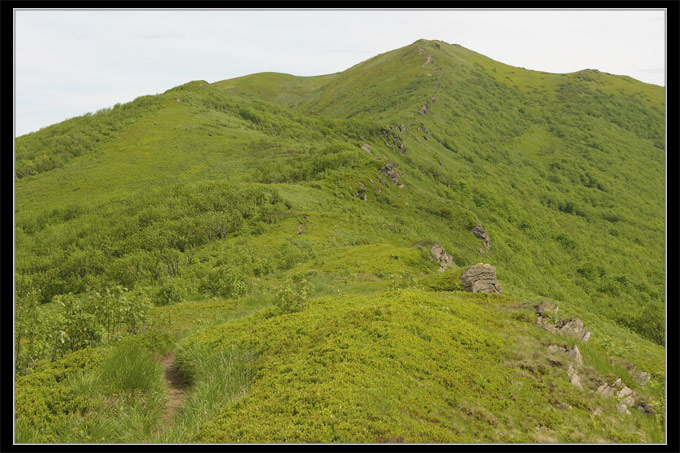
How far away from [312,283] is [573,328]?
41.6 feet

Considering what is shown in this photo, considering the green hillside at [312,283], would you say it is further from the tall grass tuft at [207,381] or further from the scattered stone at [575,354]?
the scattered stone at [575,354]

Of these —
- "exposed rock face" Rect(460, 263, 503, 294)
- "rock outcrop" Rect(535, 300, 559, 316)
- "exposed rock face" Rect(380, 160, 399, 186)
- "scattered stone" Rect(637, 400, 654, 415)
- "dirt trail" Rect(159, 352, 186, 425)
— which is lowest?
"scattered stone" Rect(637, 400, 654, 415)

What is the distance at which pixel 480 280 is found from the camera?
18.6m

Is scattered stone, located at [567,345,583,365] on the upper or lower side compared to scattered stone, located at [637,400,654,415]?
upper

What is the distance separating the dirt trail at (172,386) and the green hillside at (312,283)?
0.29ft

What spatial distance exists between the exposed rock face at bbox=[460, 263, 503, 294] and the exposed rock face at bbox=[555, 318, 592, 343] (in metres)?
4.26

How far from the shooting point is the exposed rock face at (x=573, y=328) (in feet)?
44.3

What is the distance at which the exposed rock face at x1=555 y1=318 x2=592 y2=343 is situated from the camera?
1350cm

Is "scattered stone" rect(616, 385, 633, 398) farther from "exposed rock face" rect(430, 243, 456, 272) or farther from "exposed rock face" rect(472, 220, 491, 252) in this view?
"exposed rock face" rect(472, 220, 491, 252)

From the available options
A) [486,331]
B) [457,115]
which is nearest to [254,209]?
[486,331]

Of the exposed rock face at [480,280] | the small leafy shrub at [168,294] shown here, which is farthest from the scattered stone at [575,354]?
the small leafy shrub at [168,294]

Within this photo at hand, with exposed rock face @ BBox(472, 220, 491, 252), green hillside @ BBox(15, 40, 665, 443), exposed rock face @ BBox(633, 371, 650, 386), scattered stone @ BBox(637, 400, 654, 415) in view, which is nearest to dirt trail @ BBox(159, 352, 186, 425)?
green hillside @ BBox(15, 40, 665, 443)

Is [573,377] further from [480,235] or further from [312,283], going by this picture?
[480,235]

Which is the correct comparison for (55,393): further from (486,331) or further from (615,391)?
(615,391)
